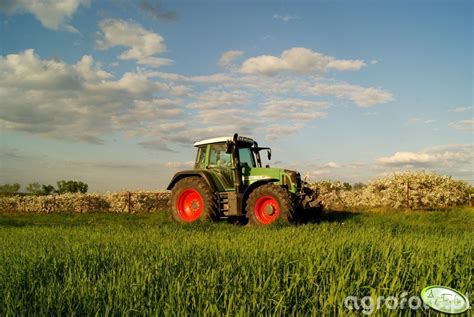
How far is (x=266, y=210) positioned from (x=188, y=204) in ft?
8.95

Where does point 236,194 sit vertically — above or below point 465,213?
above

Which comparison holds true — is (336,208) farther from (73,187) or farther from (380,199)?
(73,187)

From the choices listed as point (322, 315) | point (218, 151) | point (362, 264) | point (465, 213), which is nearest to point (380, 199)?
point (465, 213)

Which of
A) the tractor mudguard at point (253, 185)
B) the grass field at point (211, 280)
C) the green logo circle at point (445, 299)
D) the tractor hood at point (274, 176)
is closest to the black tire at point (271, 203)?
the tractor mudguard at point (253, 185)

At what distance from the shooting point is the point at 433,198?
64.3 feet

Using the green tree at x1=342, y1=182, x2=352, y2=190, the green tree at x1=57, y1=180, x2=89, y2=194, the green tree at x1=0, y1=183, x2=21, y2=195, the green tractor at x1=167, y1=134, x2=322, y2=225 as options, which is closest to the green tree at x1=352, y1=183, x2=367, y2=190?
the green tree at x1=342, y1=182, x2=352, y2=190

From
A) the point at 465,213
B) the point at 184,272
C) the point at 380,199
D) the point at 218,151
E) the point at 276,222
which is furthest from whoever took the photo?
the point at 380,199

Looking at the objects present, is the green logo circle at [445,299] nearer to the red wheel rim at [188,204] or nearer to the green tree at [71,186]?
the red wheel rim at [188,204]

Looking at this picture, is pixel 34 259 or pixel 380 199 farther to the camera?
pixel 380 199

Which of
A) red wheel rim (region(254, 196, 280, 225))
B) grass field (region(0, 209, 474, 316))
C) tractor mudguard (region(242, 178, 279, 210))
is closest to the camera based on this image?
grass field (region(0, 209, 474, 316))

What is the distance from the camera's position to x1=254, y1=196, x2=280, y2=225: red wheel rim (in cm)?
1041

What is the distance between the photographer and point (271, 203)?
10.5 m

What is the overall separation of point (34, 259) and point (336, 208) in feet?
56.9

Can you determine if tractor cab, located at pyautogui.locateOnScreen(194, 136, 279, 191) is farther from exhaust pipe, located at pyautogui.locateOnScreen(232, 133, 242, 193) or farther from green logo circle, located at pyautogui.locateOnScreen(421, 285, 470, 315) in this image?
green logo circle, located at pyautogui.locateOnScreen(421, 285, 470, 315)
